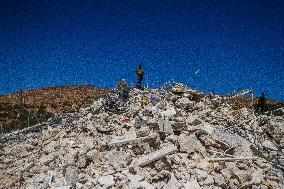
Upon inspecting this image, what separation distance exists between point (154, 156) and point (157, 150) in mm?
349

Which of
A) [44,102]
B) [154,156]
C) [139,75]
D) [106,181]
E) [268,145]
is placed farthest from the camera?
[44,102]

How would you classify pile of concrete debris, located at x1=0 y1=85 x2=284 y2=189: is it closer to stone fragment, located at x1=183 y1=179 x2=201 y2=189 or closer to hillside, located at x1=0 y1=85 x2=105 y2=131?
stone fragment, located at x1=183 y1=179 x2=201 y2=189

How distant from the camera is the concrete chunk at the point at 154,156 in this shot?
29.9 feet

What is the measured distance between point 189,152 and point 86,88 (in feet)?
167

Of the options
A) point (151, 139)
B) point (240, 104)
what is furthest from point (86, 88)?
point (151, 139)

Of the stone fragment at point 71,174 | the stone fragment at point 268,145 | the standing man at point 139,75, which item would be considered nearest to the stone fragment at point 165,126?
the stone fragment at point 71,174

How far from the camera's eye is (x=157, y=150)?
9.48 meters

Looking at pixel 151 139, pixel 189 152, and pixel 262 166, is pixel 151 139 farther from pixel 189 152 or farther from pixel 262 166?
pixel 262 166

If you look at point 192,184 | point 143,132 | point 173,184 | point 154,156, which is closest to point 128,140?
point 143,132

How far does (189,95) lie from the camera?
13.8 meters

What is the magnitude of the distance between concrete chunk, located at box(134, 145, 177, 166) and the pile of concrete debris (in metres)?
0.03

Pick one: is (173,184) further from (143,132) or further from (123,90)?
(123,90)

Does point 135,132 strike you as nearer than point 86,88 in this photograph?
Yes

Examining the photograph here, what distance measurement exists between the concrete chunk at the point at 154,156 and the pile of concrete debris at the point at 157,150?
3 centimetres
